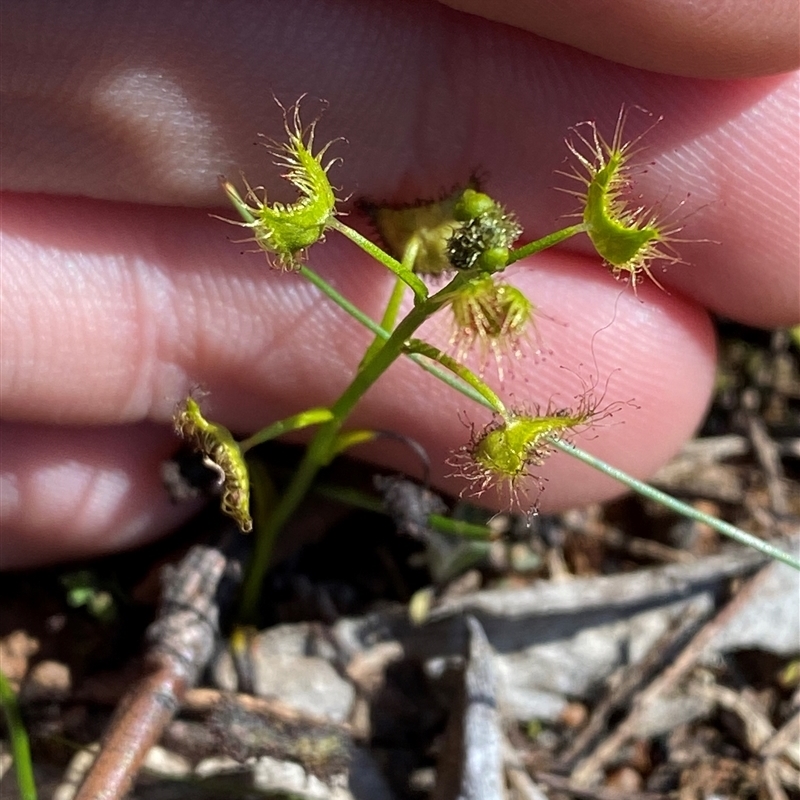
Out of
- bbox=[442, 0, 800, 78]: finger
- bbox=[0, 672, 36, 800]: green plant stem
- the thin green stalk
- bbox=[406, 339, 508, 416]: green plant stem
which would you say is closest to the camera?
bbox=[406, 339, 508, 416]: green plant stem

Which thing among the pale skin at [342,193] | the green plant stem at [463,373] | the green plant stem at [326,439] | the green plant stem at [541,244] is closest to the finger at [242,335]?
the pale skin at [342,193]

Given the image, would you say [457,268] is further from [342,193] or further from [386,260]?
[342,193]

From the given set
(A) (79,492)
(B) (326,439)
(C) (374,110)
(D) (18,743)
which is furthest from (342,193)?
(D) (18,743)

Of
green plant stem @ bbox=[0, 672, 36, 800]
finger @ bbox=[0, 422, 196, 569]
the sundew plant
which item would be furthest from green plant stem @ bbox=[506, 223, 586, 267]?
green plant stem @ bbox=[0, 672, 36, 800]

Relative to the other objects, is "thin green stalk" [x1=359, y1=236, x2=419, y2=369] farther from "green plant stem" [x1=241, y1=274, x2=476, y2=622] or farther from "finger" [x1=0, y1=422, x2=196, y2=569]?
"finger" [x1=0, y1=422, x2=196, y2=569]

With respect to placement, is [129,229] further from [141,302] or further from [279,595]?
[279,595]

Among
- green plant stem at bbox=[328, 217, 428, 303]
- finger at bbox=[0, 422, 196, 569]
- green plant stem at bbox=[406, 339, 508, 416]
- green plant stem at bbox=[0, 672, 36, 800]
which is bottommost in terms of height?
green plant stem at bbox=[0, 672, 36, 800]

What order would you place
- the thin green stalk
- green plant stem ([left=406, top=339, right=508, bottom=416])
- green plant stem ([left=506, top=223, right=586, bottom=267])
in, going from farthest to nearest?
the thin green stalk
green plant stem ([left=406, top=339, right=508, bottom=416])
green plant stem ([left=506, top=223, right=586, bottom=267])
